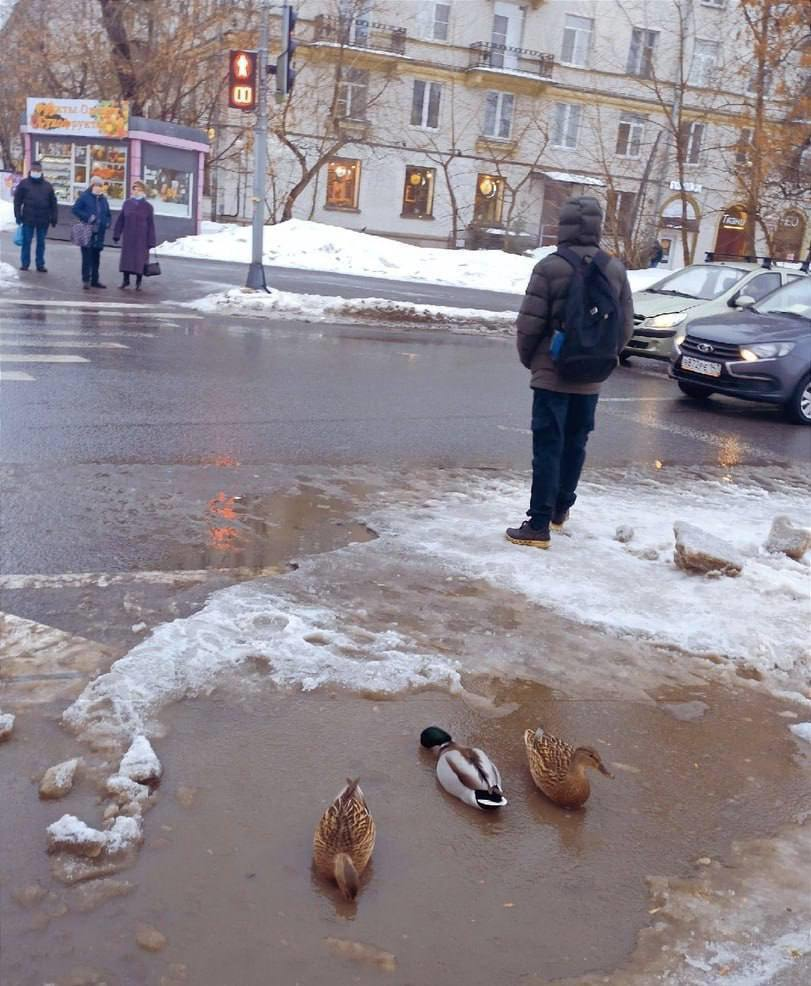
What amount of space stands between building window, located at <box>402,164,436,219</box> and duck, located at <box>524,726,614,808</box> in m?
44.5

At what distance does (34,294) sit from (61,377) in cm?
723

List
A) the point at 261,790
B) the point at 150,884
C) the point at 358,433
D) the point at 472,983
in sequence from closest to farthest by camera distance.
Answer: the point at 472,983
the point at 150,884
the point at 261,790
the point at 358,433

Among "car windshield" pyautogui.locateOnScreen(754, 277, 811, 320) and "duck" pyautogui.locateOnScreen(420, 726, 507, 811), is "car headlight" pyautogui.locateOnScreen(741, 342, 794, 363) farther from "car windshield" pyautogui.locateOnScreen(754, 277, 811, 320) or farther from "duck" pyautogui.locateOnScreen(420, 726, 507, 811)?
"duck" pyautogui.locateOnScreen(420, 726, 507, 811)

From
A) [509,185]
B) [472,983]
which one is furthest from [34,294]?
[509,185]

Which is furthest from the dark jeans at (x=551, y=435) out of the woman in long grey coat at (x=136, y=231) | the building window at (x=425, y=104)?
the building window at (x=425, y=104)

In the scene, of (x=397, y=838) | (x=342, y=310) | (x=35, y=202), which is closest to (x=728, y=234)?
(x=342, y=310)

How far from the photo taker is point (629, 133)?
47875 millimetres

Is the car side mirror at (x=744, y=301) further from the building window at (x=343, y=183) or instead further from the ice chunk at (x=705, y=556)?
the building window at (x=343, y=183)

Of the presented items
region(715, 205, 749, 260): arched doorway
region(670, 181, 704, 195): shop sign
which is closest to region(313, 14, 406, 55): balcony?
region(670, 181, 704, 195): shop sign

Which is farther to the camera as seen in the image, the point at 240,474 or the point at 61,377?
the point at 61,377

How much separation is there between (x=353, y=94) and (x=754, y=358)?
1413 inches

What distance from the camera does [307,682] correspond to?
3.86m

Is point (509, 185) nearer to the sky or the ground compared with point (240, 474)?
nearer to the sky

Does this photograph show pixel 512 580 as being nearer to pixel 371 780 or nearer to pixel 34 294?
pixel 371 780
